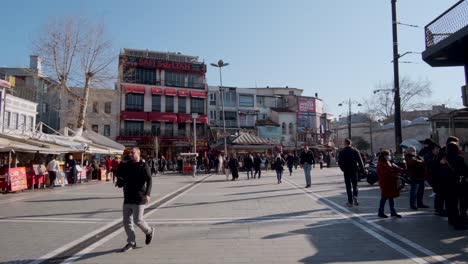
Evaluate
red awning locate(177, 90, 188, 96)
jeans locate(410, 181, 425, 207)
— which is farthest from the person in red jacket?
red awning locate(177, 90, 188, 96)

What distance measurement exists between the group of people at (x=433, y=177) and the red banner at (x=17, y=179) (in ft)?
47.0

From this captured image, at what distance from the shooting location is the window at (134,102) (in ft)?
178

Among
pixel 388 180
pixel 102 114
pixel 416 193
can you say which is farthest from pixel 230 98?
pixel 388 180

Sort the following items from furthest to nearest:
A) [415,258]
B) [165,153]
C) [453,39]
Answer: [165,153], [453,39], [415,258]

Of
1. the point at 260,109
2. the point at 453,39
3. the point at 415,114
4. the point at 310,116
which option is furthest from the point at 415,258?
the point at 415,114

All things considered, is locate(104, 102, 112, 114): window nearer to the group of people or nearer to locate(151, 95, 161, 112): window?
locate(151, 95, 161, 112): window

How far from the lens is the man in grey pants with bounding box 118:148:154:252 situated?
674 centimetres

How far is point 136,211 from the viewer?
22.2ft

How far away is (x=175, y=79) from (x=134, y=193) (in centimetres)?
5175

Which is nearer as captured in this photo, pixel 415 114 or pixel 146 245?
pixel 146 245

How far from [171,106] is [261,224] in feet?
161

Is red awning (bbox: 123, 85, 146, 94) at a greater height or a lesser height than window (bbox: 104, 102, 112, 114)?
greater

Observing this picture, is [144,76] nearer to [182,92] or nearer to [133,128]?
[182,92]

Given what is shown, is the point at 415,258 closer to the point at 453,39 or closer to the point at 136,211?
the point at 136,211
